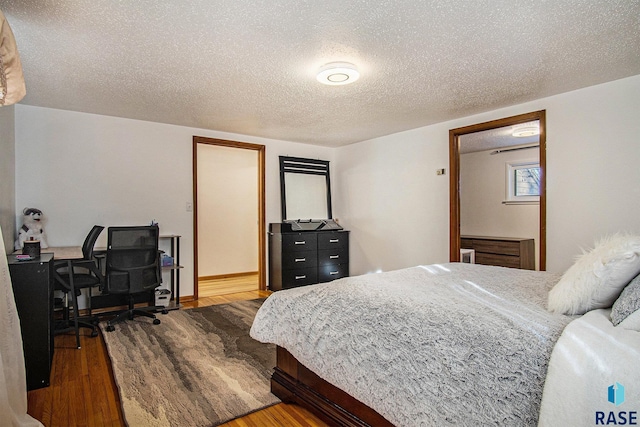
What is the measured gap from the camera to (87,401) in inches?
85.1

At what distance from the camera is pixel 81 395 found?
2.23 m

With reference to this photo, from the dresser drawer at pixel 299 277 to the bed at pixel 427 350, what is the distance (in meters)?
2.96

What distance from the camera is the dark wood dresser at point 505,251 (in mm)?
5383

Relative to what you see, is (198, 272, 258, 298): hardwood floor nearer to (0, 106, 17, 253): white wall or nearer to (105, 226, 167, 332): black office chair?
(105, 226, 167, 332): black office chair

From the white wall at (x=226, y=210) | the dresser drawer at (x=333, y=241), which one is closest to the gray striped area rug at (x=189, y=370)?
the dresser drawer at (x=333, y=241)

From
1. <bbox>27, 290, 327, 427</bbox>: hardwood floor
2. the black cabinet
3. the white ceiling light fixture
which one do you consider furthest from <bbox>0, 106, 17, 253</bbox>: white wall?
the white ceiling light fixture

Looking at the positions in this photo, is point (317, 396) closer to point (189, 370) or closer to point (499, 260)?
point (189, 370)

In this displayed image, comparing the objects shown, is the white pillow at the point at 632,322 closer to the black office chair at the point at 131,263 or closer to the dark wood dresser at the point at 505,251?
the black office chair at the point at 131,263

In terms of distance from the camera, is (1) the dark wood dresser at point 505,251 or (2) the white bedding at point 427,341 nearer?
(2) the white bedding at point 427,341

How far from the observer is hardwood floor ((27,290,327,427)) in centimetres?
194

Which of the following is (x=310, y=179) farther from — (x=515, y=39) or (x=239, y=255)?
(x=515, y=39)

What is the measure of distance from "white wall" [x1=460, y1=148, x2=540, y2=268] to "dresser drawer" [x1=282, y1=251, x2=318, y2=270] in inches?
121

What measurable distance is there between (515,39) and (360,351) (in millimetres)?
2246

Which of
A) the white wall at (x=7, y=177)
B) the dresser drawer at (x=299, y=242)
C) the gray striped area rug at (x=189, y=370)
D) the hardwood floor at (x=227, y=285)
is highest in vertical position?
the white wall at (x=7, y=177)
